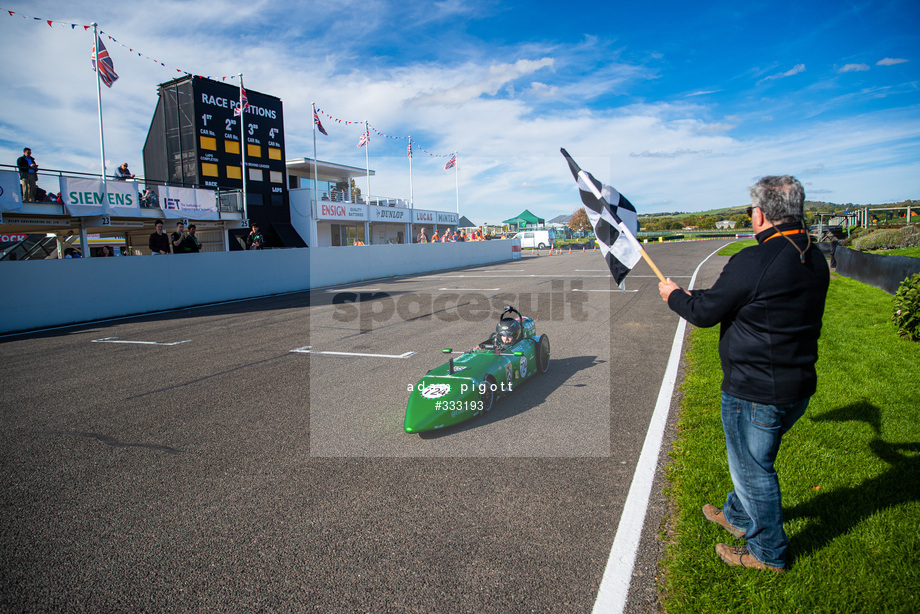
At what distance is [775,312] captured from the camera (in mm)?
2441

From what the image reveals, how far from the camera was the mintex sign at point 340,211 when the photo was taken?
3366 centimetres

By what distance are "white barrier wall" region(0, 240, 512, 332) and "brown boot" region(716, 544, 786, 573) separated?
14.0m

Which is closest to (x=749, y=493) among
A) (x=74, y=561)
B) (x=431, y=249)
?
(x=74, y=561)

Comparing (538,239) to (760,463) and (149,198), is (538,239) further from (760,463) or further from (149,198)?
(760,463)

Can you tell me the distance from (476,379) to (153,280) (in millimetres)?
12404

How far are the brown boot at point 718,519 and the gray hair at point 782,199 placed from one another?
1.82 m

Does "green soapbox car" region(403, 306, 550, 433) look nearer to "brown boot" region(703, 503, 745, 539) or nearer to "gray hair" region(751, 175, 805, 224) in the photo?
"brown boot" region(703, 503, 745, 539)

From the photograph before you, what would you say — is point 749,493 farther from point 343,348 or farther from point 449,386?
point 343,348

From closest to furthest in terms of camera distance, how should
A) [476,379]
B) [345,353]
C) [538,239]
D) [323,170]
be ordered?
[476,379], [345,353], [323,170], [538,239]

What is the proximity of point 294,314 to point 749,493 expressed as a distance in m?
11.2

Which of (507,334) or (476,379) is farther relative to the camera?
(507,334)

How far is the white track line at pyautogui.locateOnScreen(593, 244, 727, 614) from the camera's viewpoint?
2.58 m

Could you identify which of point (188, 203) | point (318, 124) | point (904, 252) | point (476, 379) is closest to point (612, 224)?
point (476, 379)

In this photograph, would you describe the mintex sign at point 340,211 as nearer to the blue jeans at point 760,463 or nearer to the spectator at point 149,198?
the spectator at point 149,198
